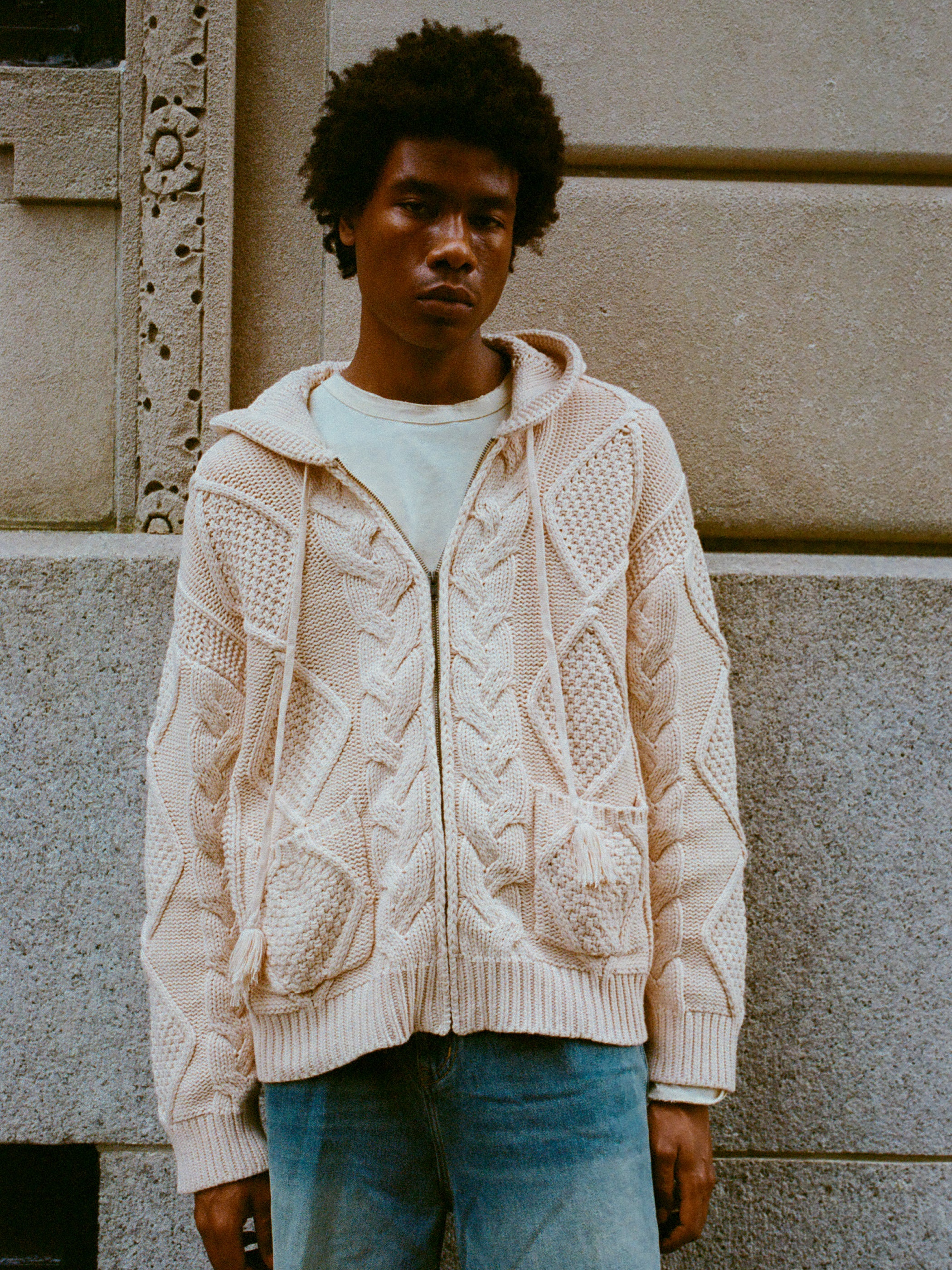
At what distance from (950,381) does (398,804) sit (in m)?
1.74

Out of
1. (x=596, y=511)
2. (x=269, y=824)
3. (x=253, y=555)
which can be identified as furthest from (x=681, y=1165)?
(x=253, y=555)

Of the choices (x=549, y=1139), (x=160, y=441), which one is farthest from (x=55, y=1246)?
(x=160, y=441)

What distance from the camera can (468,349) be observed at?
5.82 ft

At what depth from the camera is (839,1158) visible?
2.47 meters

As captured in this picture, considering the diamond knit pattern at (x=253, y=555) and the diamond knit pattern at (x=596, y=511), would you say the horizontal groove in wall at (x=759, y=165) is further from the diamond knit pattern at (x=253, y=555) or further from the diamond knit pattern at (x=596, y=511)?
the diamond knit pattern at (x=253, y=555)

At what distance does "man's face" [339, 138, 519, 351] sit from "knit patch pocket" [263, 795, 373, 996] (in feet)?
2.60

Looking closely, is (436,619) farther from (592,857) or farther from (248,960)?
(248,960)

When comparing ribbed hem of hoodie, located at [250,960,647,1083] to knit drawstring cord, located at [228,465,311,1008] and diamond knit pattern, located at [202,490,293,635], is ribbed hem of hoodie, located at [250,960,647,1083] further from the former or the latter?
diamond knit pattern, located at [202,490,293,635]

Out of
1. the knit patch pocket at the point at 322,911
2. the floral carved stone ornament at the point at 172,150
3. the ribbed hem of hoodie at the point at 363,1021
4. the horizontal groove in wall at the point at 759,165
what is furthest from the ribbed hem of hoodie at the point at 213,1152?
the horizontal groove in wall at the point at 759,165

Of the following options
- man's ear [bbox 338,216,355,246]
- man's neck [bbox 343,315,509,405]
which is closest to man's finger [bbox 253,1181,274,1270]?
man's neck [bbox 343,315,509,405]

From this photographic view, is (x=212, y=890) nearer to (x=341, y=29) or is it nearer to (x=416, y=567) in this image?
(x=416, y=567)

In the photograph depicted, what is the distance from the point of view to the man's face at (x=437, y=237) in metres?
1.66

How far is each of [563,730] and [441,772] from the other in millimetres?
204

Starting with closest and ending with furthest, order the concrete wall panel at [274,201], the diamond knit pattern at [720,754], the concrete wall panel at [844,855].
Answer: the diamond knit pattern at [720,754]
the concrete wall panel at [844,855]
the concrete wall panel at [274,201]
